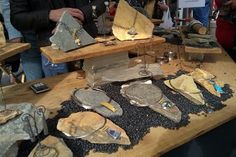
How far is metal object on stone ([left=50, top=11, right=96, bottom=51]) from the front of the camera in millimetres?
1043

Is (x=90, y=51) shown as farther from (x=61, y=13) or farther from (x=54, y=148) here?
(x=54, y=148)

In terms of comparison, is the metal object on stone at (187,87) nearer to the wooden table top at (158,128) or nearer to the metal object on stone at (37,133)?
the wooden table top at (158,128)

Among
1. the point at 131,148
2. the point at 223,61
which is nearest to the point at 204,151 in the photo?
the point at 131,148

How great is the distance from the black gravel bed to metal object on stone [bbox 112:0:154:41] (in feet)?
0.73

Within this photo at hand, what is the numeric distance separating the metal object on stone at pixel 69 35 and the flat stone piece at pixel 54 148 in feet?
1.22

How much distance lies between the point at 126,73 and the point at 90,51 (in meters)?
0.21

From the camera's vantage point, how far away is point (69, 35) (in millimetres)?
1074

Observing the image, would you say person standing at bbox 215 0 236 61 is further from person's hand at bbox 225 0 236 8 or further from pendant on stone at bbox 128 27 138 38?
pendant on stone at bbox 128 27 138 38

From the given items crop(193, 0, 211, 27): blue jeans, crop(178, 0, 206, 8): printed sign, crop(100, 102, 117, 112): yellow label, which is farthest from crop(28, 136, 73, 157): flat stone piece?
crop(193, 0, 211, 27): blue jeans

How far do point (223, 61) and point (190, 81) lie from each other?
16.8 inches

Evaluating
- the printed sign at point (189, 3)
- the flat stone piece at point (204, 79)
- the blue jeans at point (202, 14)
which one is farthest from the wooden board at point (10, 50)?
the blue jeans at point (202, 14)

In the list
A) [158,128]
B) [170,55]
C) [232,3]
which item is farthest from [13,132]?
[232,3]

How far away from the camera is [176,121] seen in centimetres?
92

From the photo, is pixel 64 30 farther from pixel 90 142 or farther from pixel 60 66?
pixel 90 142
